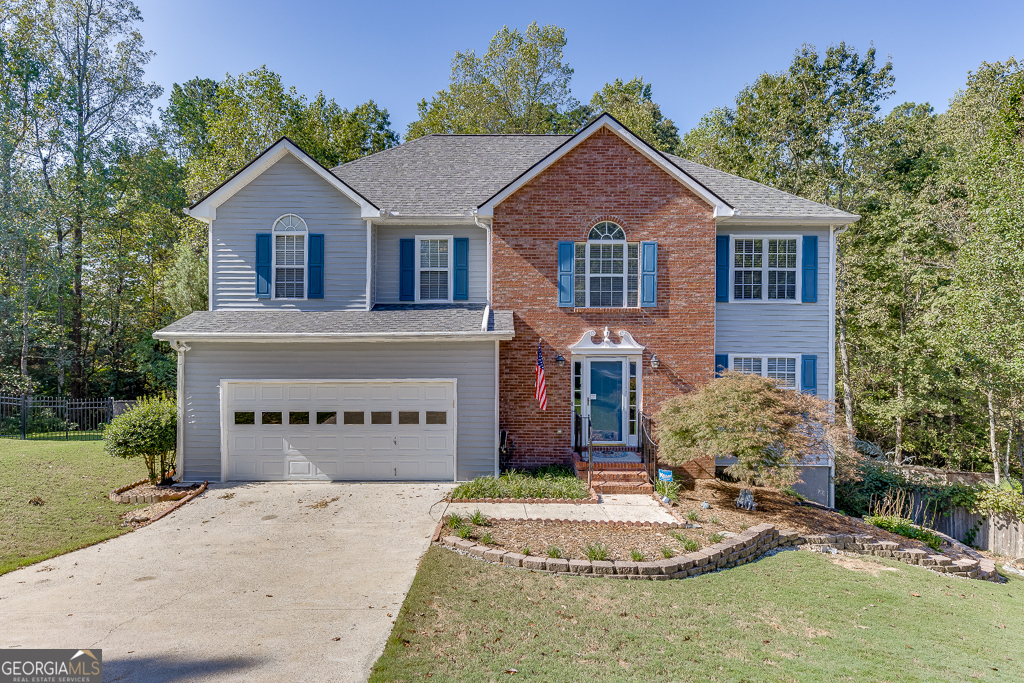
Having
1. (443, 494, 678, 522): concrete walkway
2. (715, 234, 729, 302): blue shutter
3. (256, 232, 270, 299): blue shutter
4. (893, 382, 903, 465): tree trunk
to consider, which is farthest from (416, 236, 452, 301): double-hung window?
(893, 382, 903, 465): tree trunk

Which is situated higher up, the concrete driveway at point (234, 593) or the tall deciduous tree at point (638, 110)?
the tall deciduous tree at point (638, 110)

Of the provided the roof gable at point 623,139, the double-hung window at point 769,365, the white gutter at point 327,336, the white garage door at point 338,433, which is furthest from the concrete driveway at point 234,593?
the double-hung window at point 769,365

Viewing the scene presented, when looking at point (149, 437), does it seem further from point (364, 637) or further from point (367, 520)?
point (364, 637)

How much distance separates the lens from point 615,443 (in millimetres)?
12422

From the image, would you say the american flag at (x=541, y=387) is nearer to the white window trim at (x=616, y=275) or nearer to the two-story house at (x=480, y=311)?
the two-story house at (x=480, y=311)

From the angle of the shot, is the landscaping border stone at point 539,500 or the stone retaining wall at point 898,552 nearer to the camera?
the stone retaining wall at point 898,552

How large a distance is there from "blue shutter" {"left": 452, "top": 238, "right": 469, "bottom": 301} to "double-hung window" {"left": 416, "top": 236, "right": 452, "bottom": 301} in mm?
235

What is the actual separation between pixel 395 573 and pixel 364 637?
162 cm

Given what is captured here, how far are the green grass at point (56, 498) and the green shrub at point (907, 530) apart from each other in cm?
1511

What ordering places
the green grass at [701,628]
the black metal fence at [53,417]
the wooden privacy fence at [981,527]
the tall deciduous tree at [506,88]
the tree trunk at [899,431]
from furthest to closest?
the tall deciduous tree at [506,88] → the tree trunk at [899,431] → the black metal fence at [53,417] → the wooden privacy fence at [981,527] → the green grass at [701,628]

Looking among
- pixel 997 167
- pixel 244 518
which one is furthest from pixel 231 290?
pixel 997 167

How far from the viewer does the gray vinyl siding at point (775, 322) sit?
42.5 feet

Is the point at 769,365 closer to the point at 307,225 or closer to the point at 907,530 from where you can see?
the point at 907,530

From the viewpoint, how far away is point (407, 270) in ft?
43.6
